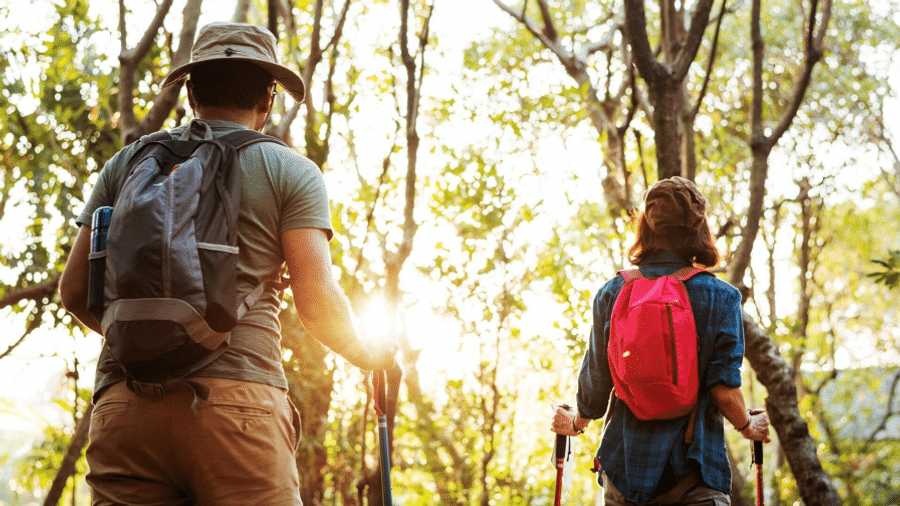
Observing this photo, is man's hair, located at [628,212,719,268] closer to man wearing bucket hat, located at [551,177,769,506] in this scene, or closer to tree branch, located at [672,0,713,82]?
man wearing bucket hat, located at [551,177,769,506]

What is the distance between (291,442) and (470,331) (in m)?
4.35

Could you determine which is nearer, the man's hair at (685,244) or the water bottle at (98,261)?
the water bottle at (98,261)

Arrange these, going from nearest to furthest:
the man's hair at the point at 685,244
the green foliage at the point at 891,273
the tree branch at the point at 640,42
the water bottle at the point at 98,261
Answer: the water bottle at the point at 98,261
the man's hair at the point at 685,244
the tree branch at the point at 640,42
the green foliage at the point at 891,273

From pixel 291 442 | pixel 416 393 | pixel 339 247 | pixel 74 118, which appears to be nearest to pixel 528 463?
pixel 416 393

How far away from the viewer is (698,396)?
263 cm

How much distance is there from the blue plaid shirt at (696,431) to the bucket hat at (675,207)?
161 millimetres

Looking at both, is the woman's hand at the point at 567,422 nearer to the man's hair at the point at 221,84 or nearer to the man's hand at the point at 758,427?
the man's hand at the point at 758,427

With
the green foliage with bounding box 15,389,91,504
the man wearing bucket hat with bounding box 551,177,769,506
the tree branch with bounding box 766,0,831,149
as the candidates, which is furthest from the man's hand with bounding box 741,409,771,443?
the green foliage with bounding box 15,389,91,504

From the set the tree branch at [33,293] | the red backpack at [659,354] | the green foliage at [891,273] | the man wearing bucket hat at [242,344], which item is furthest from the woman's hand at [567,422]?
the tree branch at [33,293]

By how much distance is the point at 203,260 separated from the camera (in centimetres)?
178

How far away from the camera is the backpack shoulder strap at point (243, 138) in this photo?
A: 1979 mm

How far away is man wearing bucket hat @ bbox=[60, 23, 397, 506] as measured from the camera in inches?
71.0

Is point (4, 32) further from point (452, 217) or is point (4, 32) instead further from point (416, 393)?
point (416, 393)

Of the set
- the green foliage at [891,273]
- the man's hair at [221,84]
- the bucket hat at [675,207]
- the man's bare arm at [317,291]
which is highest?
the man's hair at [221,84]
